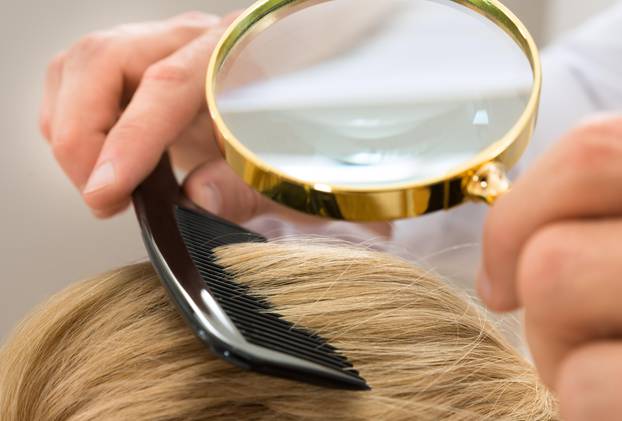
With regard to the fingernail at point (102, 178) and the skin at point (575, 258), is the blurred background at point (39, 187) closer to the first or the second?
the fingernail at point (102, 178)

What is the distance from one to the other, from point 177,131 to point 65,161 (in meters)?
0.15

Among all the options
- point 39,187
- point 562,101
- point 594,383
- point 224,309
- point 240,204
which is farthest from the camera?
point 39,187

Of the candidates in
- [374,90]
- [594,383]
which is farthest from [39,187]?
[594,383]

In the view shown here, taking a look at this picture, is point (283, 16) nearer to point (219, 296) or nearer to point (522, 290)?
point (219, 296)

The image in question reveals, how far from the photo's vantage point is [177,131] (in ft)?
3.10

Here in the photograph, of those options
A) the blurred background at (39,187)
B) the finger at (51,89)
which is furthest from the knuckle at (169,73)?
the blurred background at (39,187)

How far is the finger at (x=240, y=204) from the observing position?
3.29 feet

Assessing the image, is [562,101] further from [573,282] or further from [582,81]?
[573,282]

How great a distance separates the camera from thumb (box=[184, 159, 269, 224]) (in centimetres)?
100

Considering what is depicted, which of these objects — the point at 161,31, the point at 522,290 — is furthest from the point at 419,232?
the point at 522,290

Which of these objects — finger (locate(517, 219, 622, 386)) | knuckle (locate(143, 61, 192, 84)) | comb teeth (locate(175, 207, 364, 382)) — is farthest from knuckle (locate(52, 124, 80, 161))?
finger (locate(517, 219, 622, 386))

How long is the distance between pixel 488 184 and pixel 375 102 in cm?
19

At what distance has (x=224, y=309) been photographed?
0.57m

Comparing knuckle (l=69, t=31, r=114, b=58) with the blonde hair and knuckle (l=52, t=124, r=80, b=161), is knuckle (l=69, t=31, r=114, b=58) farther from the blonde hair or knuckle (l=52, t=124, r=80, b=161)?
the blonde hair
